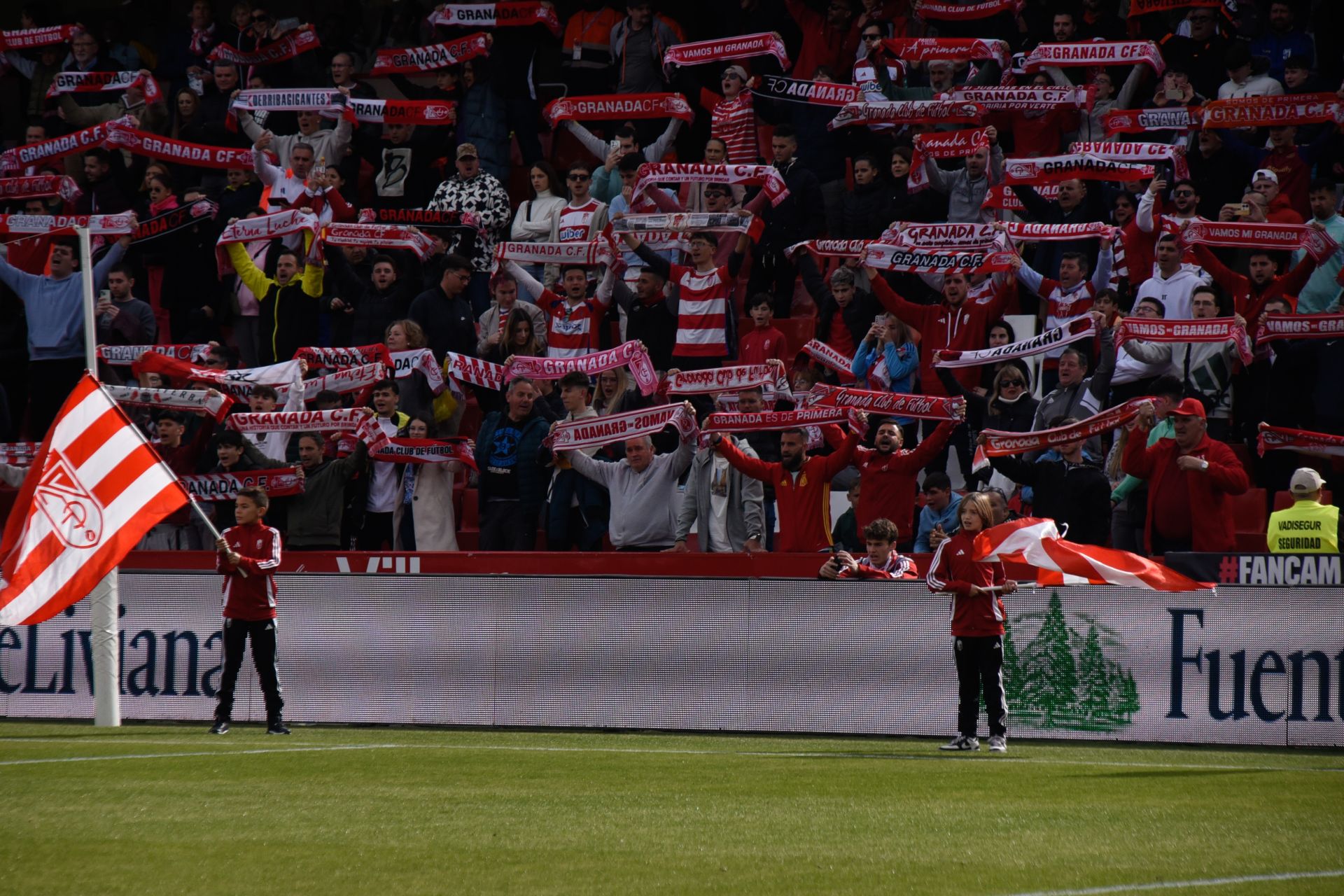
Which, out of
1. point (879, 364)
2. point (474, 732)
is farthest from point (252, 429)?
point (879, 364)

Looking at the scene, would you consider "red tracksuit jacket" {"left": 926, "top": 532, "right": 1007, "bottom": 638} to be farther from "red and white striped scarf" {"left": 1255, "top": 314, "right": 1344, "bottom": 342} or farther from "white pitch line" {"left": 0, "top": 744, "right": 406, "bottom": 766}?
"red and white striped scarf" {"left": 1255, "top": 314, "right": 1344, "bottom": 342}

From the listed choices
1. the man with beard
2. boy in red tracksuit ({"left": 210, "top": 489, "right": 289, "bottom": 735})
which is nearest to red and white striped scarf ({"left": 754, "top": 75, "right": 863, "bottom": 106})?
the man with beard

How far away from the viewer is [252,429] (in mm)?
16500

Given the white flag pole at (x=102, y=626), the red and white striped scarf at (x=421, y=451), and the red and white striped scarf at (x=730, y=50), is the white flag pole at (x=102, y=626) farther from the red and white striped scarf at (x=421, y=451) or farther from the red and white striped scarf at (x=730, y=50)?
the red and white striped scarf at (x=730, y=50)

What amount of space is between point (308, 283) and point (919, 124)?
685cm

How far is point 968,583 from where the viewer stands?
38.3 feet

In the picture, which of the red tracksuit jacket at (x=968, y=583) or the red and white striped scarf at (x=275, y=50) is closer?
the red tracksuit jacket at (x=968, y=583)

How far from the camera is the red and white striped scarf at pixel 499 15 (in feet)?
68.0

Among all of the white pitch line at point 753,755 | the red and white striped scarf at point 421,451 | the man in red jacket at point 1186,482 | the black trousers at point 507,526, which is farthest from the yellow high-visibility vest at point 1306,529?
the red and white striped scarf at point 421,451

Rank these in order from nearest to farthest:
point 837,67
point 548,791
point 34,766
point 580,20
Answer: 1. point 548,791
2. point 34,766
3. point 837,67
4. point 580,20

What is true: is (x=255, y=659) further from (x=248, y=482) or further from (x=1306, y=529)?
(x=1306, y=529)

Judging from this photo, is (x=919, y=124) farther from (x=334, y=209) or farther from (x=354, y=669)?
(x=354, y=669)

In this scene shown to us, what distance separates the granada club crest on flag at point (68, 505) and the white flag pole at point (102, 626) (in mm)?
987

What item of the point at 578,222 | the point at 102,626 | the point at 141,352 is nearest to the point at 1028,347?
the point at 578,222
